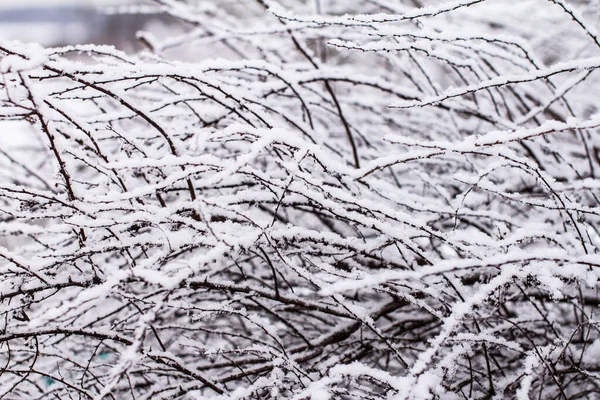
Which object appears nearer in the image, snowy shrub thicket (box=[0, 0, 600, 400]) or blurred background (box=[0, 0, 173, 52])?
snowy shrub thicket (box=[0, 0, 600, 400])

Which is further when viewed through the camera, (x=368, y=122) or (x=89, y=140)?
(x=368, y=122)

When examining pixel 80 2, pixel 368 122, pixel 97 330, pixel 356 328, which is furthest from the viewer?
pixel 80 2

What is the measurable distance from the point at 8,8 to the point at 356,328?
15.4 m

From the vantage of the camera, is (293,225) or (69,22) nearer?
(293,225)

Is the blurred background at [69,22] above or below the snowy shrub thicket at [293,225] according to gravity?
above

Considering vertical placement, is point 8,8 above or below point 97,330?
above

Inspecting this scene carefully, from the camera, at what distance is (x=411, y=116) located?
2146 mm

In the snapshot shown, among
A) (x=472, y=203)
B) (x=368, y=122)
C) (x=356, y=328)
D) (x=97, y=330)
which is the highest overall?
(x=368, y=122)

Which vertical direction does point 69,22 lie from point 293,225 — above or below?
above

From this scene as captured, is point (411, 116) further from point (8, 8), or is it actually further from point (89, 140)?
point (8, 8)

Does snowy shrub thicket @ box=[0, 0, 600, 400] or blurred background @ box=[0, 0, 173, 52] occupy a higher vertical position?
blurred background @ box=[0, 0, 173, 52]

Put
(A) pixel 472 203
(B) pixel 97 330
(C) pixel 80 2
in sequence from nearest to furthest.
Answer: (B) pixel 97 330 → (A) pixel 472 203 → (C) pixel 80 2

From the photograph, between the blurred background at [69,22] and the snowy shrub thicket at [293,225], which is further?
the blurred background at [69,22]

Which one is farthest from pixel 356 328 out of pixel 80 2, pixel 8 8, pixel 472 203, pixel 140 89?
pixel 8 8
